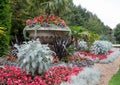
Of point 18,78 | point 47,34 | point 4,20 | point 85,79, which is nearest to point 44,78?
point 18,78

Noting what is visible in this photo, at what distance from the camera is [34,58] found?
6.88m

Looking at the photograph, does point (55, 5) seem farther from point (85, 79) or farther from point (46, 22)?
point (85, 79)

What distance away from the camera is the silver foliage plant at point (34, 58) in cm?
688

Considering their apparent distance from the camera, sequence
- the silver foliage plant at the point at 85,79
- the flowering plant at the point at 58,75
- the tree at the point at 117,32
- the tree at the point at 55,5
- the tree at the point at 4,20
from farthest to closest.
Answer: the tree at the point at 117,32, the tree at the point at 55,5, the tree at the point at 4,20, the silver foliage plant at the point at 85,79, the flowering plant at the point at 58,75

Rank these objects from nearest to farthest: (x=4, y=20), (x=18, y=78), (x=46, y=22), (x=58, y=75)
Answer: (x=18, y=78)
(x=58, y=75)
(x=46, y=22)
(x=4, y=20)

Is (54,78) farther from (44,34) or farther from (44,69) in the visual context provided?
(44,34)

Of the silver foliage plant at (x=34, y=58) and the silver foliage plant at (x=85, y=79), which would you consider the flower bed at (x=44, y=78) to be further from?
the silver foliage plant at (x=34, y=58)

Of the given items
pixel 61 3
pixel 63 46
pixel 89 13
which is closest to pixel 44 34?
pixel 63 46

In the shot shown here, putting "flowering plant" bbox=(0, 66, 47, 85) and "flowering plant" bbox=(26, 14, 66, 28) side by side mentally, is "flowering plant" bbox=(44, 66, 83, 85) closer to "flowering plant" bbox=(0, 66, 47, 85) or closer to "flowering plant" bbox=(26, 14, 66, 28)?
"flowering plant" bbox=(0, 66, 47, 85)

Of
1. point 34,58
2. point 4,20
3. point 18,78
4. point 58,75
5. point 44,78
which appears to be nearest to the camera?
point 34,58

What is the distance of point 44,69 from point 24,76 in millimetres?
447

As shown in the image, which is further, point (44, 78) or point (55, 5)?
point (55, 5)

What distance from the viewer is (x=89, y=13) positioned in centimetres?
5081

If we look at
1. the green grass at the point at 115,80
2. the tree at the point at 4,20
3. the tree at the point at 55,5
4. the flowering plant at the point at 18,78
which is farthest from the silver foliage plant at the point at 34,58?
the tree at the point at 55,5
